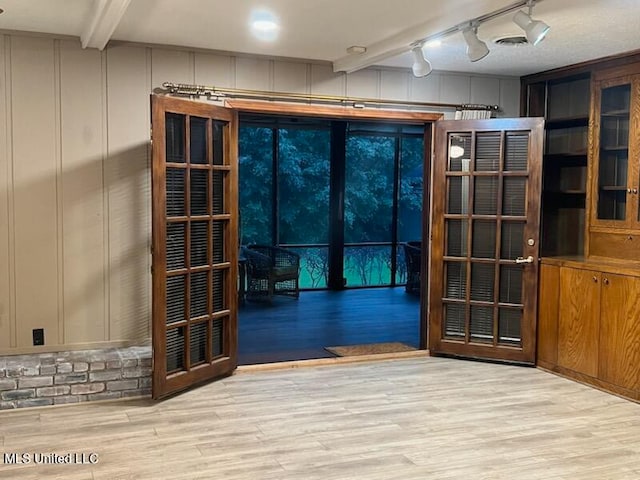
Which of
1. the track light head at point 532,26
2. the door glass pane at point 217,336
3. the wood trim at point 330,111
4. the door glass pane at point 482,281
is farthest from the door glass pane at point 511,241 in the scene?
the door glass pane at point 217,336

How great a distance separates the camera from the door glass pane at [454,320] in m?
5.48

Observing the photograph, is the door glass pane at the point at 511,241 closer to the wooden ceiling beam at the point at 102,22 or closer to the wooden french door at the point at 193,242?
the wooden french door at the point at 193,242

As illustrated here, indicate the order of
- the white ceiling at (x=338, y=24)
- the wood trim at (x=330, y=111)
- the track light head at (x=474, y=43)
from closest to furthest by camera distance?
the white ceiling at (x=338, y=24) < the track light head at (x=474, y=43) < the wood trim at (x=330, y=111)

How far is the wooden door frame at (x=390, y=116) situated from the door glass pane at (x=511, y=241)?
2.10 ft

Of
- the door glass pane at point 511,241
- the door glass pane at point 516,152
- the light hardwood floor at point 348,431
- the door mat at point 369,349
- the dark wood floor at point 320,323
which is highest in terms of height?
the door glass pane at point 516,152

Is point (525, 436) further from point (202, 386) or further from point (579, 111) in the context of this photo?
point (579, 111)

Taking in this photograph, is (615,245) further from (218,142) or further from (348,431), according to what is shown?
(218,142)

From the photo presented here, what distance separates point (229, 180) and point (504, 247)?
233 centimetres

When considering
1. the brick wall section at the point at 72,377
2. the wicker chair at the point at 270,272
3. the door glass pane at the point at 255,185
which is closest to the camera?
the brick wall section at the point at 72,377

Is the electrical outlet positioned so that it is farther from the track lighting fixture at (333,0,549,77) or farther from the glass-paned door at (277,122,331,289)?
the glass-paned door at (277,122,331,289)

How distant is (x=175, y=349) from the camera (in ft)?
14.5

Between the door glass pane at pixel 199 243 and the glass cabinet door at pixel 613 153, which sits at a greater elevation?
the glass cabinet door at pixel 613 153

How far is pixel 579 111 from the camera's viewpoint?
550cm

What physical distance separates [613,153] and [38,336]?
4.46 meters
